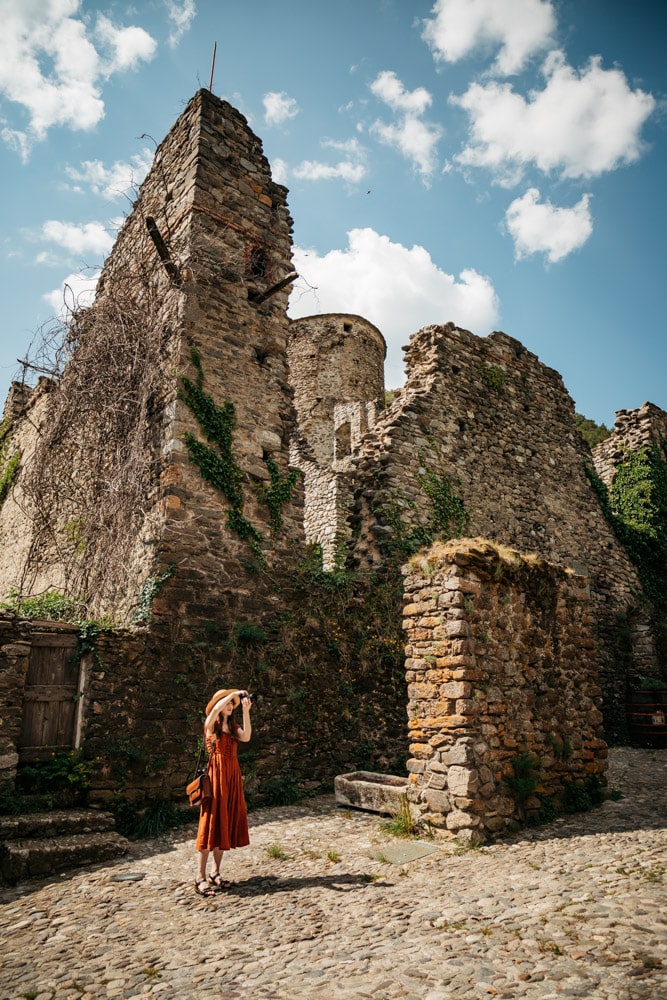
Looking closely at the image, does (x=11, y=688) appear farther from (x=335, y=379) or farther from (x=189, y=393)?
(x=335, y=379)

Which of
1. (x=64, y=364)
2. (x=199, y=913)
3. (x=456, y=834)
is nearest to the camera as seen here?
(x=199, y=913)

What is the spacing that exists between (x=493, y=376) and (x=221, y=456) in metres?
7.54

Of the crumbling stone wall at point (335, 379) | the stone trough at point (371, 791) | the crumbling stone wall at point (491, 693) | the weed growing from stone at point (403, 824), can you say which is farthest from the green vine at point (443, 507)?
the crumbling stone wall at point (335, 379)

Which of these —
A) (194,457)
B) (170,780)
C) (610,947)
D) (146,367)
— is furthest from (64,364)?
(610,947)

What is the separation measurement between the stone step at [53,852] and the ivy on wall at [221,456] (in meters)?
3.87

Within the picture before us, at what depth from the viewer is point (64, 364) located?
10.1 m

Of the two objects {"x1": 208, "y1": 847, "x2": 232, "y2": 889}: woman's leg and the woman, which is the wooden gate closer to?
the woman

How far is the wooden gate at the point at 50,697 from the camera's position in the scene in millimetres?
6016

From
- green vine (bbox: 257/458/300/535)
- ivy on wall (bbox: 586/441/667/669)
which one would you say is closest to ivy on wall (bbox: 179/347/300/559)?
green vine (bbox: 257/458/300/535)

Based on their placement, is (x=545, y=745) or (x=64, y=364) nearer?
(x=545, y=745)

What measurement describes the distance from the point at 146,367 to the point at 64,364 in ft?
7.35

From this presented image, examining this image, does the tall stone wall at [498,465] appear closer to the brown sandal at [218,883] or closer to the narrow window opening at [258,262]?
the narrow window opening at [258,262]

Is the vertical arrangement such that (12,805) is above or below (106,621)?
below

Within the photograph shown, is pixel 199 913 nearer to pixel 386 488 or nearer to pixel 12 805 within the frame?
pixel 12 805
